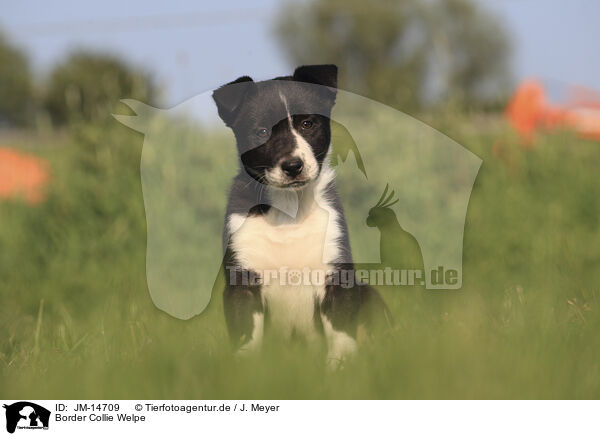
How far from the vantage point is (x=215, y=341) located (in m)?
3.09

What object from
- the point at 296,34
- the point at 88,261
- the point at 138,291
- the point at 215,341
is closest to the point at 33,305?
the point at 88,261

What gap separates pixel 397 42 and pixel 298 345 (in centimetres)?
1498

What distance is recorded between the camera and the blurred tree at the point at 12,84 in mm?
18717

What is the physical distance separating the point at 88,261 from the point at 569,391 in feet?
15.4

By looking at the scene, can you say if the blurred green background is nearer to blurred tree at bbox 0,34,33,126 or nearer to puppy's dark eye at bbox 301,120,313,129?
puppy's dark eye at bbox 301,120,313,129

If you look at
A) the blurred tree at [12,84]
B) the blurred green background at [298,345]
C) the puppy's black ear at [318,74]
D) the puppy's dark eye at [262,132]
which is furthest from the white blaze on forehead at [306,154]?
the blurred tree at [12,84]

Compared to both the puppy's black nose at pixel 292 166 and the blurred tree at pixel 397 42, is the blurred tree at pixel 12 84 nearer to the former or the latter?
the blurred tree at pixel 397 42

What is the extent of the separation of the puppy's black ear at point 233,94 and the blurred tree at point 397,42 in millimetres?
4414

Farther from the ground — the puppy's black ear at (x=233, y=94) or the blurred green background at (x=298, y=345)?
the puppy's black ear at (x=233, y=94)

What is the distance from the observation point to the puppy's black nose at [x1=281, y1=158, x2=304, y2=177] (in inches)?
119

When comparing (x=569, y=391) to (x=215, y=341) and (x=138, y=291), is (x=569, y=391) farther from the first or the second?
(x=138, y=291)
